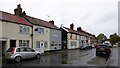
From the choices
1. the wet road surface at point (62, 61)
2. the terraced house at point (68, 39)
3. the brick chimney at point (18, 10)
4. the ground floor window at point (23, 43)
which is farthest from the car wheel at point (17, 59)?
the terraced house at point (68, 39)

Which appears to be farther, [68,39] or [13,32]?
[68,39]

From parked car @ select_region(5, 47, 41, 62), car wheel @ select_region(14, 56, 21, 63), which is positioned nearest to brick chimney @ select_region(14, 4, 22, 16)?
parked car @ select_region(5, 47, 41, 62)

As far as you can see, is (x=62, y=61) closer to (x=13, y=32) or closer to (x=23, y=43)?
(x=13, y=32)

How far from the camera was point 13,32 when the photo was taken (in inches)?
963

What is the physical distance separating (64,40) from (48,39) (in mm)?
11280

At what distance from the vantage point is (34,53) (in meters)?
19.4

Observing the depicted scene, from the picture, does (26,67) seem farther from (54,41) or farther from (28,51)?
(54,41)

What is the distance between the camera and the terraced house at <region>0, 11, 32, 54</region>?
74.7ft

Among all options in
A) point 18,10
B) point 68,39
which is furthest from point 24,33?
point 68,39

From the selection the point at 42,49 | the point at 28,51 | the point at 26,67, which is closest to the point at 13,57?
the point at 28,51

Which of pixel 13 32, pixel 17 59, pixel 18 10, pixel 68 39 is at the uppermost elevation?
pixel 18 10

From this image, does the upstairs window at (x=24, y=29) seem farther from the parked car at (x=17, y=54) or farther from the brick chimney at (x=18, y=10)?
the parked car at (x=17, y=54)

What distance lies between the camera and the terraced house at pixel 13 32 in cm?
2277

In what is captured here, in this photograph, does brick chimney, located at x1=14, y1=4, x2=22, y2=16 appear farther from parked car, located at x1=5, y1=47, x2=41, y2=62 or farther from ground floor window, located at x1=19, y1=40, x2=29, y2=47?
parked car, located at x1=5, y1=47, x2=41, y2=62
